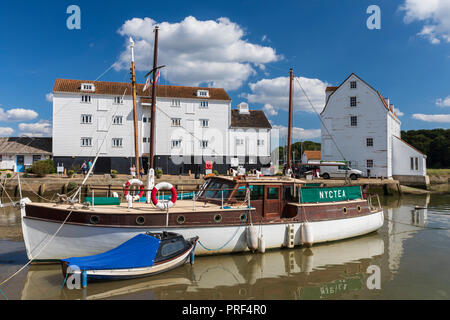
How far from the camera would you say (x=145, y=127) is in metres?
36.4

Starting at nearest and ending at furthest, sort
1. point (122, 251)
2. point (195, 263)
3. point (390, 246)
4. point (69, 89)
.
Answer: point (122, 251)
point (195, 263)
point (390, 246)
point (69, 89)

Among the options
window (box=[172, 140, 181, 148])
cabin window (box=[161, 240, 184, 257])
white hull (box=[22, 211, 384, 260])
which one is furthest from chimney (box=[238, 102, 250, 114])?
cabin window (box=[161, 240, 184, 257])

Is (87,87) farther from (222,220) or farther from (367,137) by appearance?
(367,137)

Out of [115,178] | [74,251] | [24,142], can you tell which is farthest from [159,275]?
[24,142]

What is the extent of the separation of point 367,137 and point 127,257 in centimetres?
3355

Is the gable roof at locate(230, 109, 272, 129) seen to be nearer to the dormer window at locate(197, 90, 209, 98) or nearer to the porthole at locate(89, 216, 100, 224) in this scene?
the dormer window at locate(197, 90, 209, 98)

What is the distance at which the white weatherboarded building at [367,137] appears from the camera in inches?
1347

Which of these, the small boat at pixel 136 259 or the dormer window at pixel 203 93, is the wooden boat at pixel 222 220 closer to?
the small boat at pixel 136 259

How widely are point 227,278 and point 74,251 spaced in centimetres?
492

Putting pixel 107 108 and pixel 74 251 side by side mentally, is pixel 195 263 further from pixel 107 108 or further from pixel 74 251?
pixel 107 108

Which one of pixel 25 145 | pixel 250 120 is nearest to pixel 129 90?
pixel 25 145

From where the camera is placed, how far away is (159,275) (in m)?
9.05

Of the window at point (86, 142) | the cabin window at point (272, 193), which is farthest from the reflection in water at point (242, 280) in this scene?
the window at point (86, 142)
